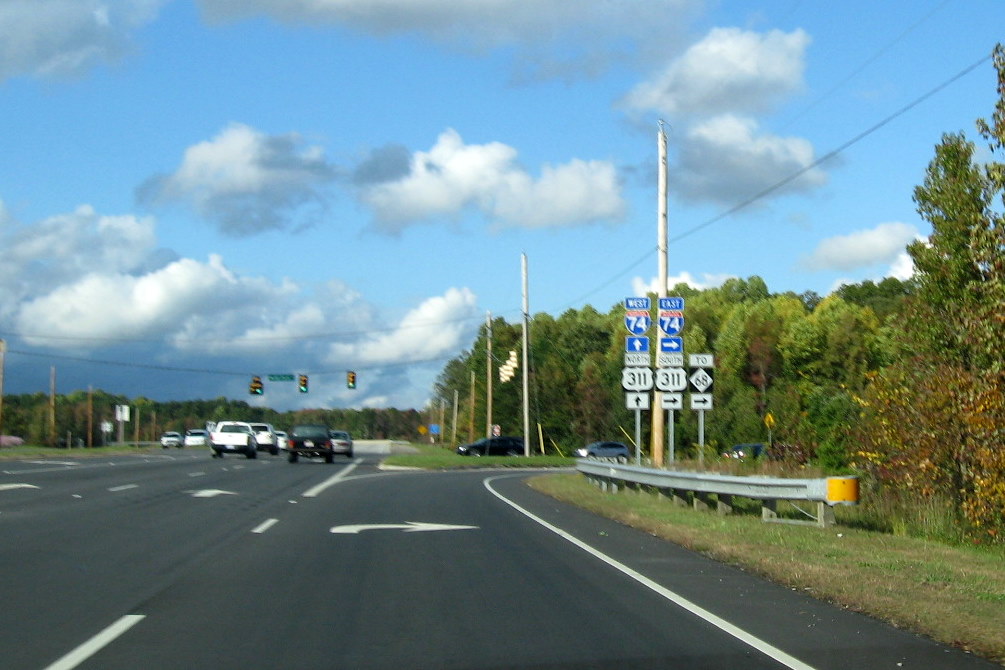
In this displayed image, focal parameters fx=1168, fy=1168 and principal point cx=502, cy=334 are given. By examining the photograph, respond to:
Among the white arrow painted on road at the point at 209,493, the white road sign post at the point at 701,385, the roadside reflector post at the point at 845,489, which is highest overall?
the white road sign post at the point at 701,385

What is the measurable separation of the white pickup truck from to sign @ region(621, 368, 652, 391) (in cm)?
3975

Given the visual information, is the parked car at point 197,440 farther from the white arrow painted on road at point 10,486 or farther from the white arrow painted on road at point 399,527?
the white arrow painted on road at point 399,527

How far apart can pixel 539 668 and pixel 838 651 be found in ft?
7.86

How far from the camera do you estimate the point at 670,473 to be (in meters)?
23.6

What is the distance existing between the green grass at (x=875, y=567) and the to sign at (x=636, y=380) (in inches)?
276

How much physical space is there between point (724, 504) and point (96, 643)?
1515 cm

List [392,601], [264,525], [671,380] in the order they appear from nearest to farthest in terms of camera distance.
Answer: [392,601]
[264,525]
[671,380]

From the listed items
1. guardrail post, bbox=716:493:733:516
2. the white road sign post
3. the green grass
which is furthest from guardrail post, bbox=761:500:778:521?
the white road sign post

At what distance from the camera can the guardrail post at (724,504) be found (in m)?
21.8

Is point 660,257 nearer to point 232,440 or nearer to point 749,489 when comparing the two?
point 749,489

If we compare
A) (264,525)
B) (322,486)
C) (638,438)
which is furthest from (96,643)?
(322,486)

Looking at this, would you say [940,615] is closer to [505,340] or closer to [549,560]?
[549,560]

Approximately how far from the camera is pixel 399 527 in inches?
741

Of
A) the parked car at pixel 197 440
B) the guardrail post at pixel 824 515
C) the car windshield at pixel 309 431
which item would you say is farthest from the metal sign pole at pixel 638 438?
the parked car at pixel 197 440
